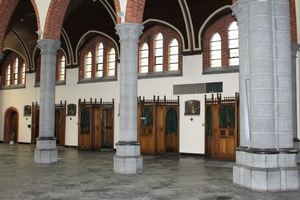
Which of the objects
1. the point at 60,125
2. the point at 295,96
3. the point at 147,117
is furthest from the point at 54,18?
the point at 295,96

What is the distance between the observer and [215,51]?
14.8 meters

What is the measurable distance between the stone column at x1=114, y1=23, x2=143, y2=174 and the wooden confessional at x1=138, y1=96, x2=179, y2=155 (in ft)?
16.9

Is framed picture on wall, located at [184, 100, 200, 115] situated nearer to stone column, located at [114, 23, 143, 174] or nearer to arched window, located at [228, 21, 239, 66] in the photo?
arched window, located at [228, 21, 239, 66]

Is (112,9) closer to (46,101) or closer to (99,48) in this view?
(99,48)

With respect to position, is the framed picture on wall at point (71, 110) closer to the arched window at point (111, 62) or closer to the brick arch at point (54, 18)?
the arched window at point (111, 62)

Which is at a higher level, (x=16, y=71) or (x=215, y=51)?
(x=16, y=71)

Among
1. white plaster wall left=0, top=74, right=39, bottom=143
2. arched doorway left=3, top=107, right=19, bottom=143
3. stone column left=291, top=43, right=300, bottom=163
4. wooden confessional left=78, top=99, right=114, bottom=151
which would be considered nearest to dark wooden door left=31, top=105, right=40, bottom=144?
white plaster wall left=0, top=74, right=39, bottom=143

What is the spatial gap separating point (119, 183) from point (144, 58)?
9724 millimetres

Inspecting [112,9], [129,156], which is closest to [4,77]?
[112,9]

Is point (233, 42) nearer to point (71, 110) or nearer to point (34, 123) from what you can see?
point (71, 110)

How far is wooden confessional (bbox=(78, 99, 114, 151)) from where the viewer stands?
665 inches

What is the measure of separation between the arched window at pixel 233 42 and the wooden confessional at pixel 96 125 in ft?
22.1

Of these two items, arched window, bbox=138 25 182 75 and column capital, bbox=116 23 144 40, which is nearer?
column capital, bbox=116 23 144 40

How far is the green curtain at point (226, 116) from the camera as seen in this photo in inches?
519
